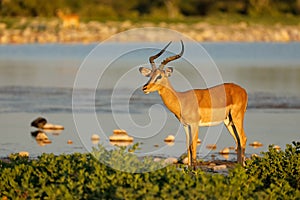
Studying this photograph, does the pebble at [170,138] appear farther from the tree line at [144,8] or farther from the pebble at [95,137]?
the tree line at [144,8]

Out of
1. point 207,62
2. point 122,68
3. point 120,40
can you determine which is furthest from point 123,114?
point 120,40

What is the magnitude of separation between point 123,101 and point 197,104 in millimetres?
9141

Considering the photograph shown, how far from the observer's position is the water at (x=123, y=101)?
15.4 metres

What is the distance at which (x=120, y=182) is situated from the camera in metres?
9.07

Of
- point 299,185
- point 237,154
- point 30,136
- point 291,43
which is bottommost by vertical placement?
point 299,185

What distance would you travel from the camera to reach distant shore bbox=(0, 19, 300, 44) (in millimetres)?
49750

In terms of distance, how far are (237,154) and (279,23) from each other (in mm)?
48155

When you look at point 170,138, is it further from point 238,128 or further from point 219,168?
point 219,168

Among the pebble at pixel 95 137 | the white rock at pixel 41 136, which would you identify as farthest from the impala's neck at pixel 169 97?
the white rock at pixel 41 136

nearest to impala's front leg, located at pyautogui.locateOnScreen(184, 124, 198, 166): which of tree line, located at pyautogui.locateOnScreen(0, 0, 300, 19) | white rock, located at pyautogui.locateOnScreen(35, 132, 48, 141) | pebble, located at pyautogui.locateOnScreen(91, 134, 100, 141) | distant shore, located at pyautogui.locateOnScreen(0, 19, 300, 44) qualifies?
pebble, located at pyautogui.locateOnScreen(91, 134, 100, 141)

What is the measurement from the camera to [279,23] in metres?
60.3

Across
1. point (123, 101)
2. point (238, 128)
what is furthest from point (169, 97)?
point (123, 101)

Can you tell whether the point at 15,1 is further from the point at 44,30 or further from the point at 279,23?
the point at 279,23

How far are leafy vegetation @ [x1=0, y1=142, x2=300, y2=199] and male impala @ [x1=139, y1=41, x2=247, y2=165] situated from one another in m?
2.02
